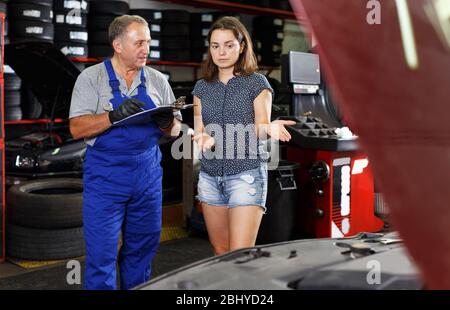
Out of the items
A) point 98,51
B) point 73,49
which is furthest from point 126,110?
point 98,51

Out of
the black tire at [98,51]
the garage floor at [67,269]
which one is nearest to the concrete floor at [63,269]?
the garage floor at [67,269]

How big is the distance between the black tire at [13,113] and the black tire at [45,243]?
146 centimetres

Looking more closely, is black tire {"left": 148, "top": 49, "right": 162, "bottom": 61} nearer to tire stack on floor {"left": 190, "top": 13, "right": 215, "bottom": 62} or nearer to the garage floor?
tire stack on floor {"left": 190, "top": 13, "right": 215, "bottom": 62}

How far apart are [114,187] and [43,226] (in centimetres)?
141

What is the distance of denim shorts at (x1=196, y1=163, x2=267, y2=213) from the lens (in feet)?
7.08

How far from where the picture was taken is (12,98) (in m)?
4.68

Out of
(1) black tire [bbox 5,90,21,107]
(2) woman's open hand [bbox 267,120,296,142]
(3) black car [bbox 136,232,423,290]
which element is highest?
(1) black tire [bbox 5,90,21,107]

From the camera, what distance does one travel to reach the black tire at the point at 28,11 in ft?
15.1

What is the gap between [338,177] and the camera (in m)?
3.76

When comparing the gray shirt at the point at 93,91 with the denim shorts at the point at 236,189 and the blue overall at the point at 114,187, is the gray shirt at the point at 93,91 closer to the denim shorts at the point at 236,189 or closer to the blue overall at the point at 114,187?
the blue overall at the point at 114,187

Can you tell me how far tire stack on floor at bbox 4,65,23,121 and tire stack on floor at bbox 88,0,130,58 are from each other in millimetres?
884

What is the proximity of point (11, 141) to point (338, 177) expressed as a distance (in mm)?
2853

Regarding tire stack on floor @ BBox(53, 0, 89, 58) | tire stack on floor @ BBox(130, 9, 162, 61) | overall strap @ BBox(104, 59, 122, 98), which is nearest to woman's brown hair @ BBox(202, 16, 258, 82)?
overall strap @ BBox(104, 59, 122, 98)

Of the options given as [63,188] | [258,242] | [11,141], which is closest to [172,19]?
[11,141]
